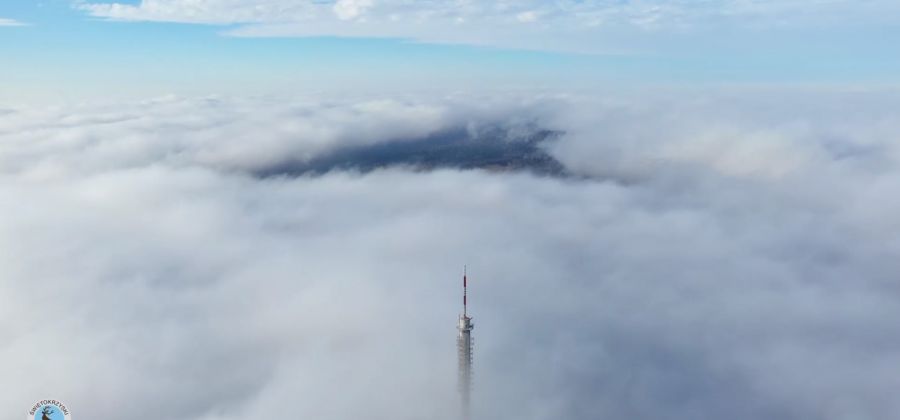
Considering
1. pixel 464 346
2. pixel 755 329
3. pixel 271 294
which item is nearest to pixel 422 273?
pixel 271 294

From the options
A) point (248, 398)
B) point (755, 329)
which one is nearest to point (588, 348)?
point (755, 329)

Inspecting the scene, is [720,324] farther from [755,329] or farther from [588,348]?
[588,348]

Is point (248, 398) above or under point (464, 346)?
under

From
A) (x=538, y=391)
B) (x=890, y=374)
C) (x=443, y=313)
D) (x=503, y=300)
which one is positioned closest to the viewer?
(x=538, y=391)

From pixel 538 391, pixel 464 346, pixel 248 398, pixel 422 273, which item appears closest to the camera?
pixel 464 346

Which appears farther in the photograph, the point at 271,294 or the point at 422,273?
the point at 422,273

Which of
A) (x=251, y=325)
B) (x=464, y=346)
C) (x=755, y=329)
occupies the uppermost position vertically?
(x=464, y=346)

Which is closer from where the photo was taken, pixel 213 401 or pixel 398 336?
pixel 213 401

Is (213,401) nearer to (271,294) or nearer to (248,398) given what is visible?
(248,398)

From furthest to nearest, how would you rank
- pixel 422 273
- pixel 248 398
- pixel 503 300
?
1. pixel 422 273
2. pixel 503 300
3. pixel 248 398
